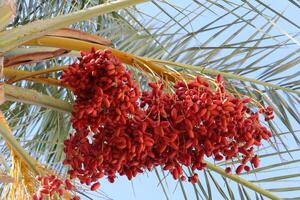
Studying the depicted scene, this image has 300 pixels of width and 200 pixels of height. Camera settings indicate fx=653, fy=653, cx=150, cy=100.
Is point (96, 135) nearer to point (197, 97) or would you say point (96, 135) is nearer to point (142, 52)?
point (197, 97)

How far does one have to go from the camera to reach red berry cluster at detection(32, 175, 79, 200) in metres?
1.77

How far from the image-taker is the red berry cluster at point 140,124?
1.72 metres

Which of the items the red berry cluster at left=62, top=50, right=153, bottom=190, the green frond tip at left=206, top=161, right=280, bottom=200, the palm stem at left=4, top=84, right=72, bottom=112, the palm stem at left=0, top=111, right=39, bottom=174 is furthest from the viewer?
the green frond tip at left=206, top=161, right=280, bottom=200

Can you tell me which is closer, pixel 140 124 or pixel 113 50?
pixel 140 124

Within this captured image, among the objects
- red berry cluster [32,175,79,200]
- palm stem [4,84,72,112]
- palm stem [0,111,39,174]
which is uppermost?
palm stem [4,84,72,112]

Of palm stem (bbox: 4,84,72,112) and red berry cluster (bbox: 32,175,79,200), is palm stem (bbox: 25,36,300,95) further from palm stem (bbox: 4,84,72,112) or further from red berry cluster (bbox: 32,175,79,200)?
red berry cluster (bbox: 32,175,79,200)

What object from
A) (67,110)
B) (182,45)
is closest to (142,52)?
(182,45)

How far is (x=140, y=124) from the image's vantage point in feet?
5.62

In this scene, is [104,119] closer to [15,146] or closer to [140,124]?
[140,124]

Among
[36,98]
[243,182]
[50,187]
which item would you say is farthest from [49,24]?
[243,182]

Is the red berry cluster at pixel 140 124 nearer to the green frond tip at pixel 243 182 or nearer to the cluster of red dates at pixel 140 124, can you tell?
the cluster of red dates at pixel 140 124

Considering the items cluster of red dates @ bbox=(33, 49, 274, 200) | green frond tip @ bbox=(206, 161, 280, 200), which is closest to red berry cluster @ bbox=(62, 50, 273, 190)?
cluster of red dates @ bbox=(33, 49, 274, 200)

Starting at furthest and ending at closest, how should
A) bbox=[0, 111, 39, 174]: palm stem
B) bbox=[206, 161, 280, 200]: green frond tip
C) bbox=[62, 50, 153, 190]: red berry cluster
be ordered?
1. bbox=[206, 161, 280, 200]: green frond tip
2. bbox=[0, 111, 39, 174]: palm stem
3. bbox=[62, 50, 153, 190]: red berry cluster

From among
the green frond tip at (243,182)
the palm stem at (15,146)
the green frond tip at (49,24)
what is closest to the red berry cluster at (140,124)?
the green frond tip at (49,24)
